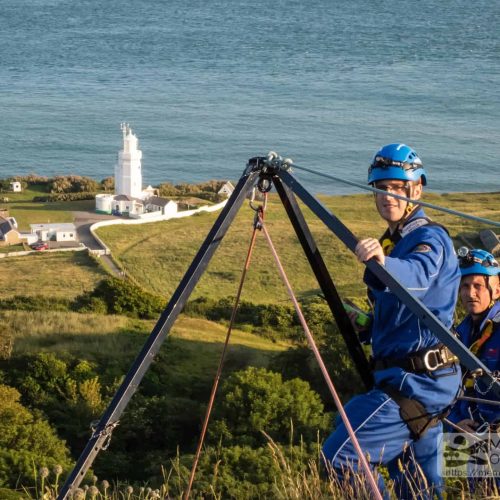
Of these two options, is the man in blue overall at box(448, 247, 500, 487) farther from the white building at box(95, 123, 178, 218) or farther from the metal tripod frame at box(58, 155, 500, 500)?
the white building at box(95, 123, 178, 218)

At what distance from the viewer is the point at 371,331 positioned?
18.6ft

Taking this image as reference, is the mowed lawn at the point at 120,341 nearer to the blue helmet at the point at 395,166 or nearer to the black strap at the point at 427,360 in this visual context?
the blue helmet at the point at 395,166

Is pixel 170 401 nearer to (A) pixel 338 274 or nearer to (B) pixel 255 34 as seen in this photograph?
(A) pixel 338 274

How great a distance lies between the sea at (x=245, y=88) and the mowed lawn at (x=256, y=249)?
29.4ft

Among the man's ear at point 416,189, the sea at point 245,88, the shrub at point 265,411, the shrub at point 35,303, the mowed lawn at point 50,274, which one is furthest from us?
the sea at point 245,88

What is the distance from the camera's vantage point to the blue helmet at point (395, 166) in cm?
555

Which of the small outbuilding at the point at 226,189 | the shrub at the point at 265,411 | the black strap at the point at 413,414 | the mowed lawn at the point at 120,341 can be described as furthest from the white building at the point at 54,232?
the black strap at the point at 413,414

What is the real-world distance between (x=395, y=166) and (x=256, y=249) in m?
49.7

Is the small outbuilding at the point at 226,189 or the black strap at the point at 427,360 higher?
the black strap at the point at 427,360

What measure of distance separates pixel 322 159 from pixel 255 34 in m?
78.7

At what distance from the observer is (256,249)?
55.2 m

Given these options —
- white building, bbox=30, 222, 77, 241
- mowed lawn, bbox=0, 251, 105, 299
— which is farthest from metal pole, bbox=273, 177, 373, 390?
white building, bbox=30, 222, 77, 241

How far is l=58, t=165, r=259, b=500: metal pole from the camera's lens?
4.91 m

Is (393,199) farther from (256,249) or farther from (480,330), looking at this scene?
(256,249)
